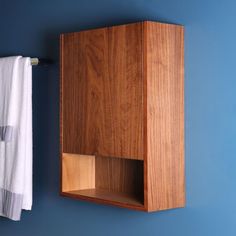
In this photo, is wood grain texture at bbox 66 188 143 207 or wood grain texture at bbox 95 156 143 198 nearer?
wood grain texture at bbox 66 188 143 207

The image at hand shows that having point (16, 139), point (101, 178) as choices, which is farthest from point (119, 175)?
point (16, 139)

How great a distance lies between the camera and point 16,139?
2.26 m

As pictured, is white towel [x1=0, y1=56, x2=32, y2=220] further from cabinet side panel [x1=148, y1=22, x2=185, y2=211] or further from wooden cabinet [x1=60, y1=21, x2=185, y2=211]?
cabinet side panel [x1=148, y1=22, x2=185, y2=211]

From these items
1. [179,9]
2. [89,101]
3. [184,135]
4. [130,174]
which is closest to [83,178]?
[130,174]

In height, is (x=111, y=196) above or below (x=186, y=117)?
below

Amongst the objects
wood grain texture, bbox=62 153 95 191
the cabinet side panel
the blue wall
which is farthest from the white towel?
the cabinet side panel

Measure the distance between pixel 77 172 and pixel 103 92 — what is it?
38 centimetres

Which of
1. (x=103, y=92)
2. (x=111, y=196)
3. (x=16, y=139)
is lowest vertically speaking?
(x=111, y=196)

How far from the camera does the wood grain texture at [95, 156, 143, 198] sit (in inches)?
78.5

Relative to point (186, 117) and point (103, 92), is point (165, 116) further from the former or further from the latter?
point (103, 92)

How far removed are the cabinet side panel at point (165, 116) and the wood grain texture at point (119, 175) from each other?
0.14m

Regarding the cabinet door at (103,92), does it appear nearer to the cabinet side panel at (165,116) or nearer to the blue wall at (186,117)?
the cabinet side panel at (165,116)

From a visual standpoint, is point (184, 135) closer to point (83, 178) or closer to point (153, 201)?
point (153, 201)

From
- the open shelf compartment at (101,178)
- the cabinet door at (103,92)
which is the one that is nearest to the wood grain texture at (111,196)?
the open shelf compartment at (101,178)
